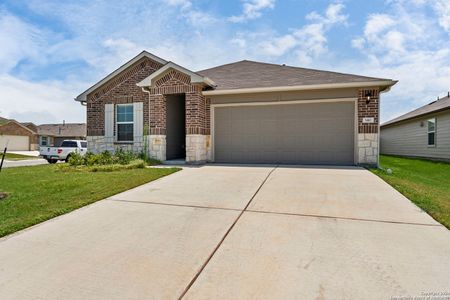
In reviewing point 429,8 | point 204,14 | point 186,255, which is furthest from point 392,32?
point 186,255

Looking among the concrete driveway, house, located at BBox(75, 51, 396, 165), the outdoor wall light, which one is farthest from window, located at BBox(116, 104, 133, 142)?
the outdoor wall light

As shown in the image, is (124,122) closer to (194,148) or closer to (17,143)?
(194,148)

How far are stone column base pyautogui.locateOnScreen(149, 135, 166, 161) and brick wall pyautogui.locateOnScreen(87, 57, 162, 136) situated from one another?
2497mm

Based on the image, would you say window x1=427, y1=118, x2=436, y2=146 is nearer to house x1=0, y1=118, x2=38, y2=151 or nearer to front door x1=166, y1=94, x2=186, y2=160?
front door x1=166, y1=94, x2=186, y2=160

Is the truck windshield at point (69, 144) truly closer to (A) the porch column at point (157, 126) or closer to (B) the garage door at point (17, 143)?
(A) the porch column at point (157, 126)

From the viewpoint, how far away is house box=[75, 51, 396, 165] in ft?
30.8

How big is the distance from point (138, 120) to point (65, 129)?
44058 mm

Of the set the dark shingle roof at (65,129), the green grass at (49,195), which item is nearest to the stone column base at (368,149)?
the green grass at (49,195)

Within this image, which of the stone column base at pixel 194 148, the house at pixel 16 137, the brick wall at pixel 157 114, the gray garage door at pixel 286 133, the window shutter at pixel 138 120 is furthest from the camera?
the house at pixel 16 137

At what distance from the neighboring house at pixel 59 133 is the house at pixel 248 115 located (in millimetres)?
36122

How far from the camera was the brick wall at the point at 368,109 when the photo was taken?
905cm

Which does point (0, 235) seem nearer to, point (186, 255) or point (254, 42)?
point (186, 255)

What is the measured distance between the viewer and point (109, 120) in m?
12.2

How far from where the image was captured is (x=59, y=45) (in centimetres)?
1039
